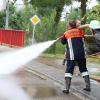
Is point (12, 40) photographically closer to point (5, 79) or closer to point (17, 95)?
point (5, 79)

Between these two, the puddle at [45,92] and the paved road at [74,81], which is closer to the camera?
the puddle at [45,92]

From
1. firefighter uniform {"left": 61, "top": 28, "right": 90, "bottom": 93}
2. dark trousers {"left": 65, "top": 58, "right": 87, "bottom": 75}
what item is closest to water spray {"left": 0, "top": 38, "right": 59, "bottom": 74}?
firefighter uniform {"left": 61, "top": 28, "right": 90, "bottom": 93}

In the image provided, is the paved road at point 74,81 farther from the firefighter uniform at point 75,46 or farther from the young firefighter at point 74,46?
the firefighter uniform at point 75,46

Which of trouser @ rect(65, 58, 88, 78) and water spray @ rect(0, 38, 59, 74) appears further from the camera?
water spray @ rect(0, 38, 59, 74)

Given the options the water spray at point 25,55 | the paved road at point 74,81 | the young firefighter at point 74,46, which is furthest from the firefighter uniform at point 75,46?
the paved road at point 74,81

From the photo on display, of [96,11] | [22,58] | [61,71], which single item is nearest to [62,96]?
[22,58]

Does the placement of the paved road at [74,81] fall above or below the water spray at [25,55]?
below

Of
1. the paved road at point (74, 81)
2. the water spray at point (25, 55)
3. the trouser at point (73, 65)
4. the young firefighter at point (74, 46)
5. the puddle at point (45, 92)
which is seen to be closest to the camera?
the puddle at point (45, 92)

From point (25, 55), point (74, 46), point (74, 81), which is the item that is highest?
Result: point (74, 46)

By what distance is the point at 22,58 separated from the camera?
39.6ft

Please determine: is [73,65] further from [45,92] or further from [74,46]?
[45,92]

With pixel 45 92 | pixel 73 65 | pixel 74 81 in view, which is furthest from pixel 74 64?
pixel 74 81

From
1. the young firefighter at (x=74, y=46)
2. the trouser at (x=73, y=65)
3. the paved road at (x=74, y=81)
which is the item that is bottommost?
the paved road at (x=74, y=81)

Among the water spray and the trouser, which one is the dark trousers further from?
the water spray
